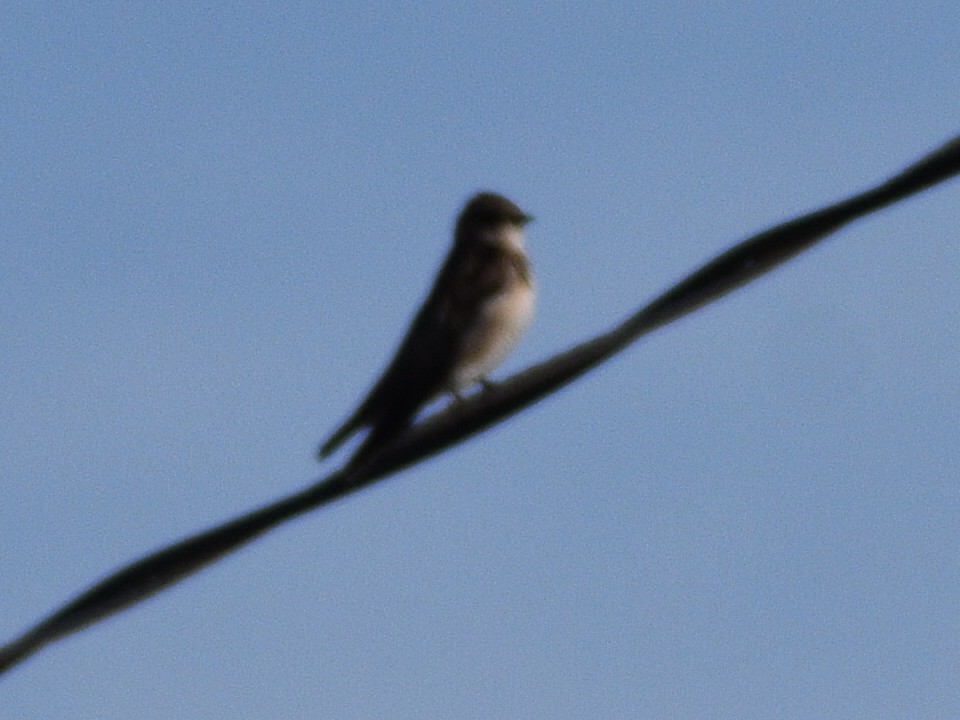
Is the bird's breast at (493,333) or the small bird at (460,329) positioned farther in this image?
the bird's breast at (493,333)

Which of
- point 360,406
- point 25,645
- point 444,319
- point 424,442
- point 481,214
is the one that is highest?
point 481,214

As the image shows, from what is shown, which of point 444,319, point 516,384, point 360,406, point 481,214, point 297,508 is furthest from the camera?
point 481,214

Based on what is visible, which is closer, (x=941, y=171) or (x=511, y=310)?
(x=941, y=171)

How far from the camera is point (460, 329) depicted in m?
8.20

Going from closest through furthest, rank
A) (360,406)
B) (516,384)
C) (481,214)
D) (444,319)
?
1. (516,384)
2. (360,406)
3. (444,319)
4. (481,214)

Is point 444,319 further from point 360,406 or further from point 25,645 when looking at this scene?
point 25,645

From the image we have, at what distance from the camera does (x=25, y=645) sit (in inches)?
149

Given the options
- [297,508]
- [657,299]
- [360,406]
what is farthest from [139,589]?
[360,406]

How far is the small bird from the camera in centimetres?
750

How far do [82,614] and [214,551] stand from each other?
0.29 metres

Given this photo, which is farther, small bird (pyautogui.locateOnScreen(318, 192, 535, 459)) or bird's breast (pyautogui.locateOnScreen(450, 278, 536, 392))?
bird's breast (pyautogui.locateOnScreen(450, 278, 536, 392))

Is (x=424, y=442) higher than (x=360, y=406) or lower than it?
lower

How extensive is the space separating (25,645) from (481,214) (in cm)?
569

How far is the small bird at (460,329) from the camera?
750cm
